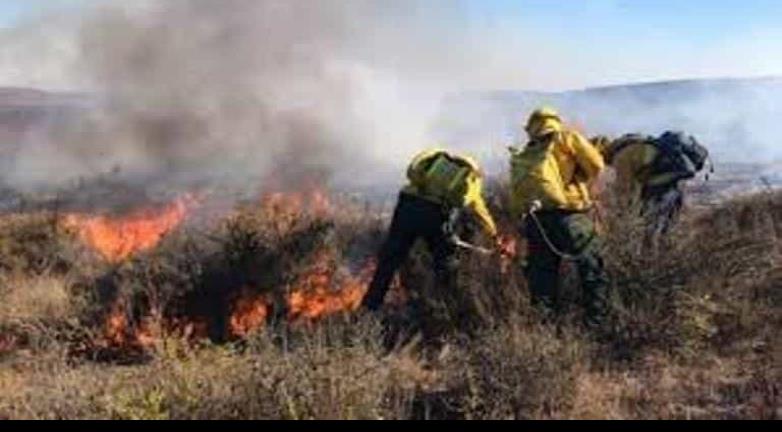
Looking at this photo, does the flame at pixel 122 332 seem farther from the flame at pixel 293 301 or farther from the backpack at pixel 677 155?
the backpack at pixel 677 155

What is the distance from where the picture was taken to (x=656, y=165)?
983 cm

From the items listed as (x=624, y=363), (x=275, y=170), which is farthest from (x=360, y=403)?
(x=275, y=170)

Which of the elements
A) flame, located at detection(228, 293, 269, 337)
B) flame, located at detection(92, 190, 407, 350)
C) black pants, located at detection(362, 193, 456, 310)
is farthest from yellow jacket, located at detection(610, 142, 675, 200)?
flame, located at detection(228, 293, 269, 337)

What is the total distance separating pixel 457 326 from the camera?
359 inches

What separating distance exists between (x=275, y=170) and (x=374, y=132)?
5.07 m

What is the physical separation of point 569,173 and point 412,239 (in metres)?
1.36

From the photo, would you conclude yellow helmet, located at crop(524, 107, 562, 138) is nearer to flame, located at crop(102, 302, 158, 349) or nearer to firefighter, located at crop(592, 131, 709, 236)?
firefighter, located at crop(592, 131, 709, 236)

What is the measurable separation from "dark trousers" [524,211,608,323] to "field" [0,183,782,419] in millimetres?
133

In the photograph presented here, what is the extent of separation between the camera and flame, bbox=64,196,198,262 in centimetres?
1310

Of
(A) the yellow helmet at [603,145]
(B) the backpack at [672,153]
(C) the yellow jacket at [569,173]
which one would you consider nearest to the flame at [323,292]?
(C) the yellow jacket at [569,173]

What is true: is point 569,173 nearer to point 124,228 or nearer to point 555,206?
point 555,206

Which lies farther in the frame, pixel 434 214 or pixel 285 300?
pixel 285 300

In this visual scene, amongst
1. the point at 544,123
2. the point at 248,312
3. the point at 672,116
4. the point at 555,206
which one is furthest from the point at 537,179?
the point at 672,116

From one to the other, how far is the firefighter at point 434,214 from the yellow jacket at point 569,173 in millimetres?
550
